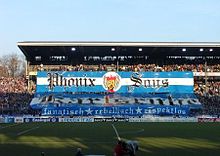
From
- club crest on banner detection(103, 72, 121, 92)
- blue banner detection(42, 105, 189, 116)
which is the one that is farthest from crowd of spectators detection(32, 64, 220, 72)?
blue banner detection(42, 105, 189, 116)

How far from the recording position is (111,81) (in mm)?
88688

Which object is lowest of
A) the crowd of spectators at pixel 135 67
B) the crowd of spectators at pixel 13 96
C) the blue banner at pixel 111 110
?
the blue banner at pixel 111 110

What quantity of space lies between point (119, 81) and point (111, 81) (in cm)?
151

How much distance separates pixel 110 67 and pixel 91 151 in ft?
213

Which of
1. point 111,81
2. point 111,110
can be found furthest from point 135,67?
point 111,110

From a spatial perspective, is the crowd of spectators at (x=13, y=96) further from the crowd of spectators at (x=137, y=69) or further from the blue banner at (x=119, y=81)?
the blue banner at (x=119, y=81)

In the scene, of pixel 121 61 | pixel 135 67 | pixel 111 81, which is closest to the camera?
pixel 111 81

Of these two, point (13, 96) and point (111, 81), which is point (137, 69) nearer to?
point (111, 81)

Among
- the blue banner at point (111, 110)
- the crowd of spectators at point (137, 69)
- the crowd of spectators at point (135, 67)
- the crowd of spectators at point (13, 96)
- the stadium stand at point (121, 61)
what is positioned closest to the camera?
the blue banner at point (111, 110)

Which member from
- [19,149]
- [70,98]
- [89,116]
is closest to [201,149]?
[19,149]

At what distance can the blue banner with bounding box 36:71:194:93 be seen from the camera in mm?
88250

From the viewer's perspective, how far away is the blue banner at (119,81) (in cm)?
8825

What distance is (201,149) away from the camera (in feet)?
97.2

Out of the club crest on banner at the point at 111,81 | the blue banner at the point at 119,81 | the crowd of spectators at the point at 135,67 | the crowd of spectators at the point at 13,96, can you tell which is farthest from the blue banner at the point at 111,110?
the crowd of spectators at the point at 135,67
